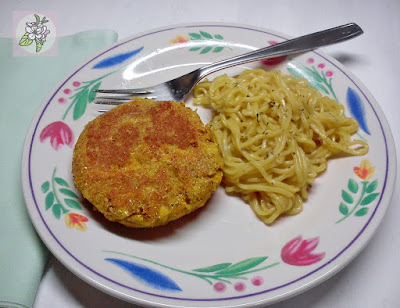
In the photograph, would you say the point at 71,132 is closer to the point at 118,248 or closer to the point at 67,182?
the point at 67,182

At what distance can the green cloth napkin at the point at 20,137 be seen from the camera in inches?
116

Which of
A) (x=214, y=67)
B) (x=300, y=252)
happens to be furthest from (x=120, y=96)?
(x=300, y=252)

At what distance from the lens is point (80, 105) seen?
3.65m

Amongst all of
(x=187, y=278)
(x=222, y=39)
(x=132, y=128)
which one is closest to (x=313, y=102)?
(x=222, y=39)

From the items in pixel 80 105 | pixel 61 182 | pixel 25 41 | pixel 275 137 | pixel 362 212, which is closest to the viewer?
pixel 362 212

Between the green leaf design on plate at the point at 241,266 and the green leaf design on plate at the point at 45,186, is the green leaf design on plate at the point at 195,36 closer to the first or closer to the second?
the green leaf design on plate at the point at 45,186

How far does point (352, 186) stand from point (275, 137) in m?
0.67

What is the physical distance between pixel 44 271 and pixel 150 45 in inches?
85.0

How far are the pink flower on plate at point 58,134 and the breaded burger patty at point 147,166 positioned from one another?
250 millimetres

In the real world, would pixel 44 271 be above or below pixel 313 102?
below

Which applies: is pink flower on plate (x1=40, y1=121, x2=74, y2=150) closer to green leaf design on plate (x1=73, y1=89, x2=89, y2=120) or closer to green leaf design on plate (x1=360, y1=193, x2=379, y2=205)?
green leaf design on plate (x1=73, y1=89, x2=89, y2=120)

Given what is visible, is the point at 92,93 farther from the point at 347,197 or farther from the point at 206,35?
the point at 347,197

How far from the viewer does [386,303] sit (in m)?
3.06

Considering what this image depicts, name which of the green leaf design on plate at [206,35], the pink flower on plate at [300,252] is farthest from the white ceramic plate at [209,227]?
the green leaf design on plate at [206,35]
